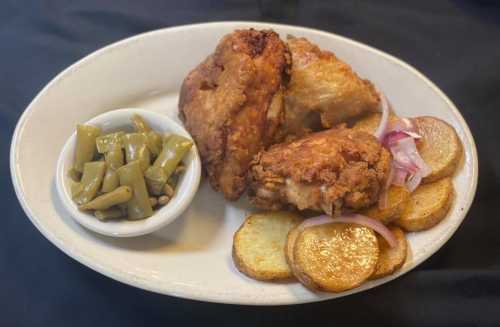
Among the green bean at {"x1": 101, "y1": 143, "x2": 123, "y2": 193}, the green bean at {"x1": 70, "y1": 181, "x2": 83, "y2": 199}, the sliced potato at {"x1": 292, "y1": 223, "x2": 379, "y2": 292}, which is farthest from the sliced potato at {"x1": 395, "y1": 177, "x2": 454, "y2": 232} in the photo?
the green bean at {"x1": 70, "y1": 181, "x2": 83, "y2": 199}

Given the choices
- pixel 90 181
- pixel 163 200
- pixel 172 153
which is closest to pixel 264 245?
pixel 163 200

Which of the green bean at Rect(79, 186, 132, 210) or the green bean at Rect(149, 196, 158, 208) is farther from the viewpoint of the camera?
the green bean at Rect(149, 196, 158, 208)

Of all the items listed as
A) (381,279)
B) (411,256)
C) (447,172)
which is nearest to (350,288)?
(381,279)

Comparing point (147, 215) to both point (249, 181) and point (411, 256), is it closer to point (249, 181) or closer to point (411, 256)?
point (249, 181)

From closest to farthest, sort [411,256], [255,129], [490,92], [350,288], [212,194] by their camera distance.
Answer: [350,288] < [411,256] < [255,129] < [212,194] < [490,92]

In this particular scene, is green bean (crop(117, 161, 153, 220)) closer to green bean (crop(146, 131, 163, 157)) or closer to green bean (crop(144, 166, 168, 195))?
green bean (crop(144, 166, 168, 195))

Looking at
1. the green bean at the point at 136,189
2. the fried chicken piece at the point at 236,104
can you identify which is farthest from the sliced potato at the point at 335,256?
the green bean at the point at 136,189

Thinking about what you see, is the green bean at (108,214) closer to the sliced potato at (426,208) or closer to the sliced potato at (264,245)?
the sliced potato at (264,245)
